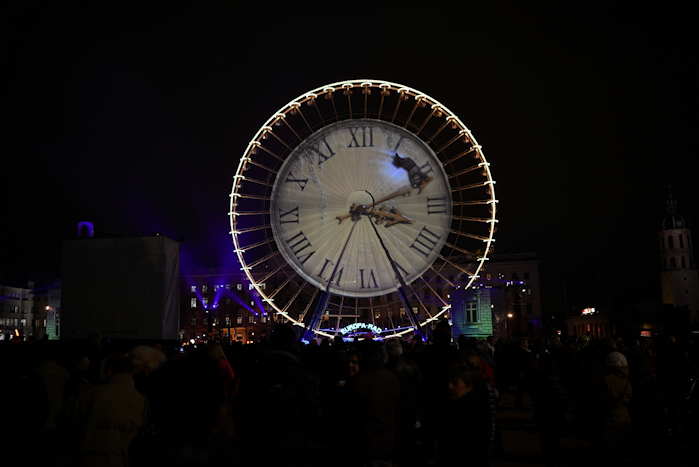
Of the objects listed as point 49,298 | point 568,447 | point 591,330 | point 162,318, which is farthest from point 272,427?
point 49,298

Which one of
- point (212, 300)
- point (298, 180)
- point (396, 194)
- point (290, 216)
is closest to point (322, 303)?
point (290, 216)

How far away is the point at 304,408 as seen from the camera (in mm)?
5992

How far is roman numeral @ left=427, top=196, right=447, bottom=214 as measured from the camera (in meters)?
34.8

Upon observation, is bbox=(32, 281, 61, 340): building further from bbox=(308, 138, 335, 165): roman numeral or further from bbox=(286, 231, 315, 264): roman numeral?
Result: bbox=(308, 138, 335, 165): roman numeral

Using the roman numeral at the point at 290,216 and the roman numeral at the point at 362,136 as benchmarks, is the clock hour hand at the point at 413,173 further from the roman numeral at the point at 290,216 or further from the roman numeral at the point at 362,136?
the roman numeral at the point at 290,216

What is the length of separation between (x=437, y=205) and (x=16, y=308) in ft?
386

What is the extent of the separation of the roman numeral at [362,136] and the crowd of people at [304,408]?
22.8m

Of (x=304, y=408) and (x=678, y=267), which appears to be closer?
(x=304, y=408)

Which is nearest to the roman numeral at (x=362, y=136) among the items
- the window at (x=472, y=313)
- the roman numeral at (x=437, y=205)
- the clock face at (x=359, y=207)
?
the clock face at (x=359, y=207)

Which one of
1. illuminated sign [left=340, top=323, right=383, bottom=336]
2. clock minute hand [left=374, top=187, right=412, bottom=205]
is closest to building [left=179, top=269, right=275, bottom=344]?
illuminated sign [left=340, top=323, right=383, bottom=336]

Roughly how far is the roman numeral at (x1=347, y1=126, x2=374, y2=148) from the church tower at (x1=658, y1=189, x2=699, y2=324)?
104 metres

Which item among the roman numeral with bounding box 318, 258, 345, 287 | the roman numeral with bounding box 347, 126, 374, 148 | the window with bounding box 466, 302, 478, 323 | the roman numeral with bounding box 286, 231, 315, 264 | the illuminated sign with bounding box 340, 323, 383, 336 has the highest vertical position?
the roman numeral with bounding box 347, 126, 374, 148

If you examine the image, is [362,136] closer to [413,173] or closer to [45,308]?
[413,173]

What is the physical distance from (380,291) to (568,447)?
891 inches
